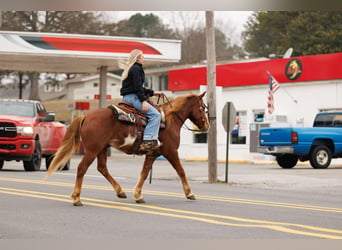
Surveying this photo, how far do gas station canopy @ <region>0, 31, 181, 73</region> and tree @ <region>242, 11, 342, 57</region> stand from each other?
93.0ft

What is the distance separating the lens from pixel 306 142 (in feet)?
88.1

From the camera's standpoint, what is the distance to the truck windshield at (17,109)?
23.7m

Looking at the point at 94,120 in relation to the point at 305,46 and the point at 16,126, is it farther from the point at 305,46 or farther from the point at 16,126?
the point at 305,46

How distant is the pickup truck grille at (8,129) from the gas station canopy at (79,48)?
14.6 meters

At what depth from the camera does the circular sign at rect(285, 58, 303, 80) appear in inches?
1443

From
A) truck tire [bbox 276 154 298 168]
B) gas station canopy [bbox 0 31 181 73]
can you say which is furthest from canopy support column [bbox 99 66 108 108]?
truck tire [bbox 276 154 298 168]

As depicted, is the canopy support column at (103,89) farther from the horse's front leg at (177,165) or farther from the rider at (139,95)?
the rider at (139,95)

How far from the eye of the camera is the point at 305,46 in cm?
6681

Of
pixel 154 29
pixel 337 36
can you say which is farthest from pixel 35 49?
pixel 154 29

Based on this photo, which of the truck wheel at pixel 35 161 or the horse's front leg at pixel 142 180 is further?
the truck wheel at pixel 35 161

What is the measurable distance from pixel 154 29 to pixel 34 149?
76.6 m

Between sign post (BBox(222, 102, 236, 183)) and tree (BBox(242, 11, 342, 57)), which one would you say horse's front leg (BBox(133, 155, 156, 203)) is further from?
tree (BBox(242, 11, 342, 57))

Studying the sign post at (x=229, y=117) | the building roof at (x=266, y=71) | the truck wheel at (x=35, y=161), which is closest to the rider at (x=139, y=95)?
the sign post at (x=229, y=117)

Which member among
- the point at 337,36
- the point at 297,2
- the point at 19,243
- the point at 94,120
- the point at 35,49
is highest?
the point at 337,36
